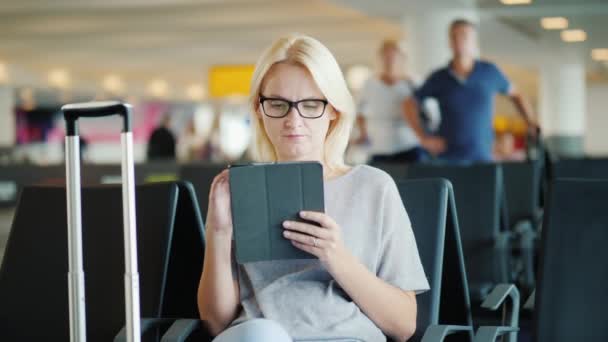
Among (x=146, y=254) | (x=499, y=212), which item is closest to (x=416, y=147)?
(x=499, y=212)

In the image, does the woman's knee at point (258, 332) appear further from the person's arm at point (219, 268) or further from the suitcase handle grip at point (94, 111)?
the suitcase handle grip at point (94, 111)

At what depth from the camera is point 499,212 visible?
5117 mm

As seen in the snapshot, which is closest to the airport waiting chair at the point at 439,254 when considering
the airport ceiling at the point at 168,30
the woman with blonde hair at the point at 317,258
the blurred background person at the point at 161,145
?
the woman with blonde hair at the point at 317,258

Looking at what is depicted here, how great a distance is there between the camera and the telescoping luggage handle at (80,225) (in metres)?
1.89

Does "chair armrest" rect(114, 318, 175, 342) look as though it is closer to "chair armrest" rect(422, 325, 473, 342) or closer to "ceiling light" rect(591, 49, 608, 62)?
"chair armrest" rect(422, 325, 473, 342)

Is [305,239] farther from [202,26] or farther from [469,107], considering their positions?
[202,26]

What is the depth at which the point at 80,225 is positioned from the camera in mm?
1973

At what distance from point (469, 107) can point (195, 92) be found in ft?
94.0

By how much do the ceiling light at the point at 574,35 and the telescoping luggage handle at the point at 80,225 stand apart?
1017cm

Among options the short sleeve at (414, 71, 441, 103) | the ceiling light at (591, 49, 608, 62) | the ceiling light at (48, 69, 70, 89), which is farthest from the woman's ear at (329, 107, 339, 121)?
the ceiling light at (48, 69, 70, 89)

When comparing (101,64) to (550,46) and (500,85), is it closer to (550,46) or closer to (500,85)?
(550,46)

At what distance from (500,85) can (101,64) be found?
20.3m

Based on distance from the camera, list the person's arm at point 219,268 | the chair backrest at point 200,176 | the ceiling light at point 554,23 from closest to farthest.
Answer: the person's arm at point 219,268
the chair backrest at point 200,176
the ceiling light at point 554,23

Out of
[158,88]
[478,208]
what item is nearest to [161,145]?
[478,208]
